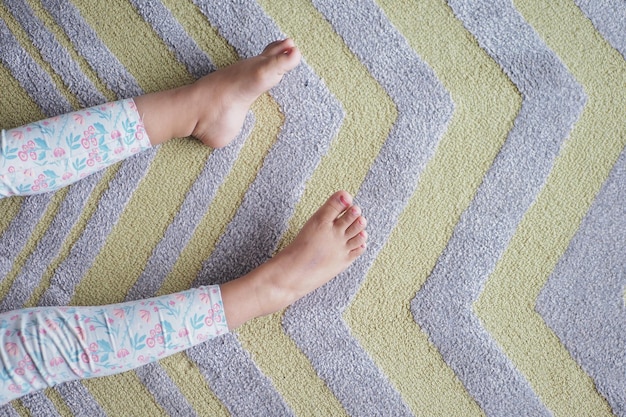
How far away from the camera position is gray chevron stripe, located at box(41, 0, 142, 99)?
860mm

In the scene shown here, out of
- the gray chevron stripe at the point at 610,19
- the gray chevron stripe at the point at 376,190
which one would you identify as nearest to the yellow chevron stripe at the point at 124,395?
the gray chevron stripe at the point at 376,190

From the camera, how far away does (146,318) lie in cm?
75

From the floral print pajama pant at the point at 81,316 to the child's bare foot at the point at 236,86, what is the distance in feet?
0.31

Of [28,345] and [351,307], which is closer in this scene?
[28,345]

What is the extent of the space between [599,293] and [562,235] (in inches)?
3.8

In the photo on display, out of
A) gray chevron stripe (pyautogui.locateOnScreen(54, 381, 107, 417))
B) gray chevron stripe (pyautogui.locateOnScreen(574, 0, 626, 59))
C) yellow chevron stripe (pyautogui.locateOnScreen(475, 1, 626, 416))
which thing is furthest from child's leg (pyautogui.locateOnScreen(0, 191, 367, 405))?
gray chevron stripe (pyautogui.locateOnScreen(574, 0, 626, 59))

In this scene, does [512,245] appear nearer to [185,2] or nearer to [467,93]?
[467,93]

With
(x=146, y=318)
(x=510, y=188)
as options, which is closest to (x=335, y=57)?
(x=510, y=188)

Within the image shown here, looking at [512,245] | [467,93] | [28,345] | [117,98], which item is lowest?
[512,245]

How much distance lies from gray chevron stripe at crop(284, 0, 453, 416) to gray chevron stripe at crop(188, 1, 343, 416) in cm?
8

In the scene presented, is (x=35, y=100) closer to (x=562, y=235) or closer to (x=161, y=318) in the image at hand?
(x=161, y=318)

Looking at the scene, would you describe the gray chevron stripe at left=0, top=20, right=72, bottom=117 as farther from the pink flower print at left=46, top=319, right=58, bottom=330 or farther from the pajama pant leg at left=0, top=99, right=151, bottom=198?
the pink flower print at left=46, top=319, right=58, bottom=330

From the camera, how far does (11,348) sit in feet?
2.36

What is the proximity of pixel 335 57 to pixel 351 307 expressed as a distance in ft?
1.21
